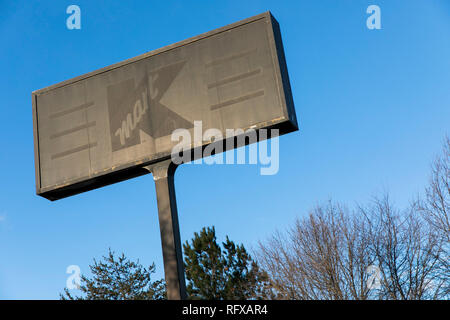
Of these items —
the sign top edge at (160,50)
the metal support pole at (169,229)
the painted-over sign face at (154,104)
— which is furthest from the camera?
the sign top edge at (160,50)

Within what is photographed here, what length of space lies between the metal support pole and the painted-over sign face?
0.79 ft

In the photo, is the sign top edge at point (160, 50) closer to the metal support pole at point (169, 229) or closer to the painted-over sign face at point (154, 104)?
the painted-over sign face at point (154, 104)

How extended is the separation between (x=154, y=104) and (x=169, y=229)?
82.2 inches

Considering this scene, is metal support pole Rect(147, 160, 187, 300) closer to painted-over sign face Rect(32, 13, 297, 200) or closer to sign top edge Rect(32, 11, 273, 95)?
painted-over sign face Rect(32, 13, 297, 200)

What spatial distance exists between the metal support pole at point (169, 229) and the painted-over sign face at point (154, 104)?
24 cm

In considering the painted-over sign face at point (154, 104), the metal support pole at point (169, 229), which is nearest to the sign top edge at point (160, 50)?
the painted-over sign face at point (154, 104)

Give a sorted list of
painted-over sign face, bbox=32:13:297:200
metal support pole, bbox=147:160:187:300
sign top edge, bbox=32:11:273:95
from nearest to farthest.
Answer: metal support pole, bbox=147:160:187:300, painted-over sign face, bbox=32:13:297:200, sign top edge, bbox=32:11:273:95

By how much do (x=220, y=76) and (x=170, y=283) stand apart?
3.23m

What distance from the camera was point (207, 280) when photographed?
1001 inches

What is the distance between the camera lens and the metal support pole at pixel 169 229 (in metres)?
7.26

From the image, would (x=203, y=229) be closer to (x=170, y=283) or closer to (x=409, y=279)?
(x=409, y=279)

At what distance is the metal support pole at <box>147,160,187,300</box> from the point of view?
7.26 m

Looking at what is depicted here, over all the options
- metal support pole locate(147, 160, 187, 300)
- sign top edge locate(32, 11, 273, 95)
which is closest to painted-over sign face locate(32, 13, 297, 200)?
sign top edge locate(32, 11, 273, 95)

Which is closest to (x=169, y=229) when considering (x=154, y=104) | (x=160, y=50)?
(x=154, y=104)
